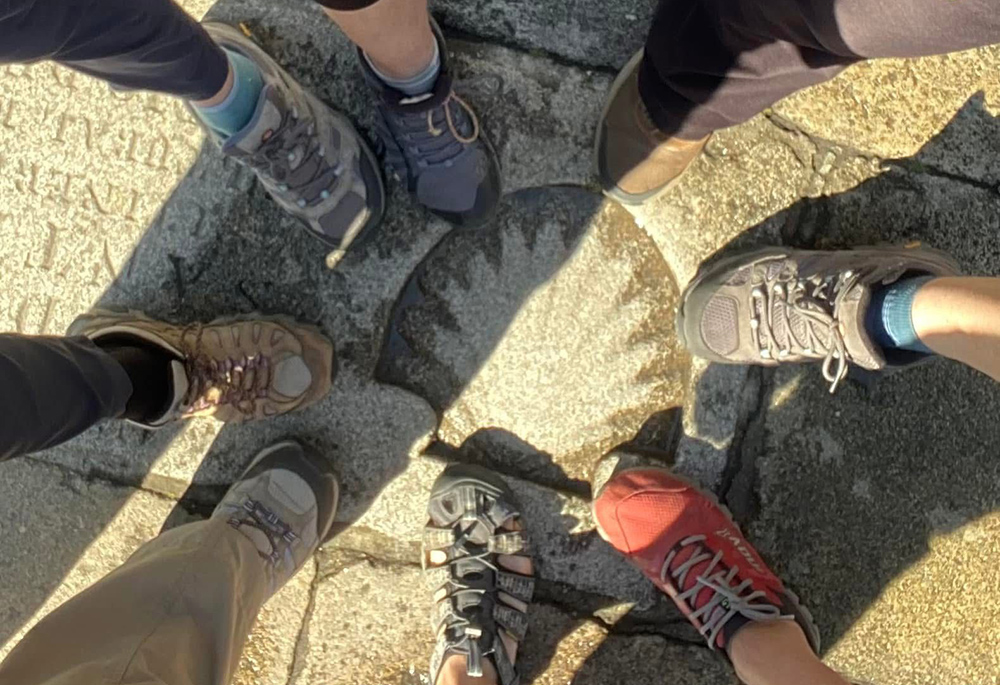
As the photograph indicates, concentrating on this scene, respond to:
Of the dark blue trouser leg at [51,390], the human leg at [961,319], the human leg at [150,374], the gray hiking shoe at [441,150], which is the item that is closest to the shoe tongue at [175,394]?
the human leg at [150,374]

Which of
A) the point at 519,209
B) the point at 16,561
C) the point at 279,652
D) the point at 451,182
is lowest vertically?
the point at 279,652

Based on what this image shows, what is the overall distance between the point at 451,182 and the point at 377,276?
28cm

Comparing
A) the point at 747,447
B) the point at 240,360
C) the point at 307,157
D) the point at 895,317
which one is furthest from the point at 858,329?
the point at 240,360

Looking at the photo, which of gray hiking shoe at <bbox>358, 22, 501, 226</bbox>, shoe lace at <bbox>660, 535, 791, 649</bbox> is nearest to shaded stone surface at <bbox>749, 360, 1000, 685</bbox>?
shoe lace at <bbox>660, 535, 791, 649</bbox>

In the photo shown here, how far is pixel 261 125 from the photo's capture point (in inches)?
54.5

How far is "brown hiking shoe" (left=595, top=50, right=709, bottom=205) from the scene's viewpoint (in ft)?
5.11

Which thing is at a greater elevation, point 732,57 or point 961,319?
point 732,57

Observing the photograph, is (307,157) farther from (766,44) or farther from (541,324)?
(766,44)

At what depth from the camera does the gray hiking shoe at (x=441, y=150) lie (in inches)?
56.6

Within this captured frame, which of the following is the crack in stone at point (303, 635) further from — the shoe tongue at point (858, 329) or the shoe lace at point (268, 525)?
the shoe tongue at point (858, 329)

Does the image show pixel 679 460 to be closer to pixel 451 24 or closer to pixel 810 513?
pixel 810 513

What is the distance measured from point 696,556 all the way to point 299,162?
3.94 feet

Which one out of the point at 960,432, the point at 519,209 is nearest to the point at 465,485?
the point at 519,209

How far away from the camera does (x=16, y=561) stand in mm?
1726
